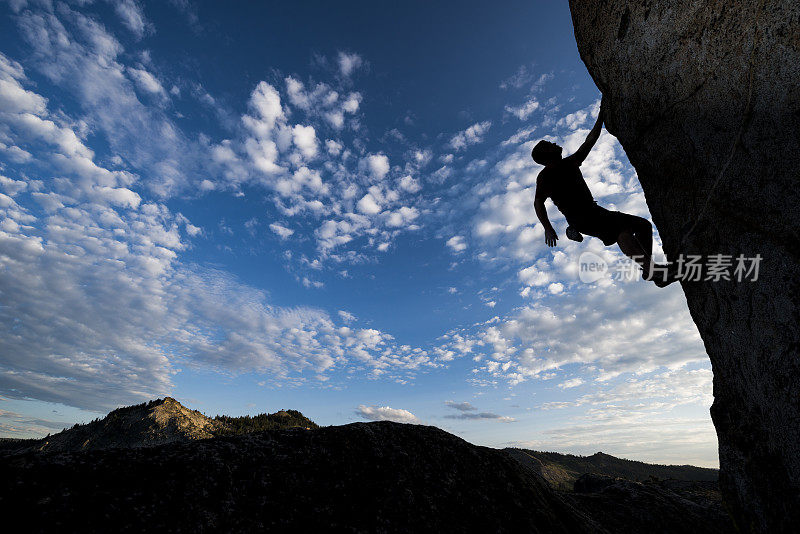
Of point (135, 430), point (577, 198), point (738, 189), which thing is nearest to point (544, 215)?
point (577, 198)

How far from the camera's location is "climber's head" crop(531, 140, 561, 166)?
24.2ft

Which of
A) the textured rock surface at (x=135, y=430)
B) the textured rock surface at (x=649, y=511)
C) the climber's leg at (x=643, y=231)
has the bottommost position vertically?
the textured rock surface at (x=649, y=511)

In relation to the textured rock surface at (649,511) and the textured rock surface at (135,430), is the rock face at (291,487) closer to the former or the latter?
the textured rock surface at (649,511)

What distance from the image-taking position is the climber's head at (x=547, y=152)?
738 cm

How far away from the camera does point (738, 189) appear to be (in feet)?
16.5

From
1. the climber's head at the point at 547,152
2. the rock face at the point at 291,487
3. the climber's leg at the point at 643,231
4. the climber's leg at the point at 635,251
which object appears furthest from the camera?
the climber's head at the point at 547,152

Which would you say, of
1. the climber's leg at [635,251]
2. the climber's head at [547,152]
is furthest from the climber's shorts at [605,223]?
the climber's head at [547,152]

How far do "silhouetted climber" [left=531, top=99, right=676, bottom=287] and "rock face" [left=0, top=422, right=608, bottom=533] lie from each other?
4503 mm

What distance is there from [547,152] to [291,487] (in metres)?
7.15

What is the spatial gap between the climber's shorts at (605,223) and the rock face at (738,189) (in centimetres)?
48

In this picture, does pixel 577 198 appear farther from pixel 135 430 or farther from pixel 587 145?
Answer: pixel 135 430

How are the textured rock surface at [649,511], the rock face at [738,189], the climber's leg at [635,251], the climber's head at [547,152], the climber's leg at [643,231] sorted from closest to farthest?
1. the rock face at [738,189]
2. the textured rock surface at [649,511]
3. the climber's leg at [635,251]
4. the climber's leg at [643,231]
5. the climber's head at [547,152]

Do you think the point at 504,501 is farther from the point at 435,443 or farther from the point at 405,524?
the point at 405,524

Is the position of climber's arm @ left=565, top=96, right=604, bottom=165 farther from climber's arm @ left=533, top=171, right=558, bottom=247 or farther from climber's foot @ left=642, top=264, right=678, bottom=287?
climber's foot @ left=642, top=264, right=678, bottom=287
